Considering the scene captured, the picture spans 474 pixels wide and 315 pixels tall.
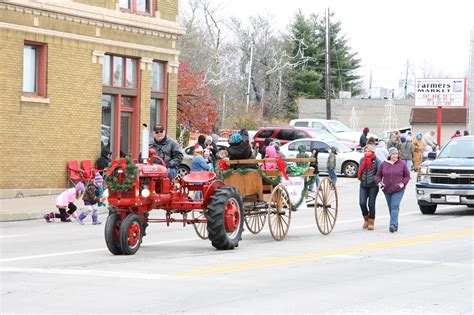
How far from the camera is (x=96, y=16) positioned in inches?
1253

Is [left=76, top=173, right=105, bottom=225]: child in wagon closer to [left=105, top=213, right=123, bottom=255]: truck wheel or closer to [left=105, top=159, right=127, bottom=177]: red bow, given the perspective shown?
[left=105, top=213, right=123, bottom=255]: truck wheel

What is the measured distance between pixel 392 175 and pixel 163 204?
6.14 m

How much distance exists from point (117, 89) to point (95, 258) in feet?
61.2

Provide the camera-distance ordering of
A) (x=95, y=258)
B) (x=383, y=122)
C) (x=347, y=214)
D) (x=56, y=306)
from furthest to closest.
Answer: (x=383, y=122) < (x=347, y=214) < (x=95, y=258) < (x=56, y=306)

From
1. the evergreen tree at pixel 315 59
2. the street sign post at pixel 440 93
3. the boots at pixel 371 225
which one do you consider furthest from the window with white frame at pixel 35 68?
the evergreen tree at pixel 315 59

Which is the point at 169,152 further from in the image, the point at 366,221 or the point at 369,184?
the point at 366,221

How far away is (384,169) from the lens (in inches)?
797

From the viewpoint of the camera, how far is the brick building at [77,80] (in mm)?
28969

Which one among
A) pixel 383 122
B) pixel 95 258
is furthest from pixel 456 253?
pixel 383 122

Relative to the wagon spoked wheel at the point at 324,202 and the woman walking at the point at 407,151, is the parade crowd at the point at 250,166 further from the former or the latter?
the woman walking at the point at 407,151

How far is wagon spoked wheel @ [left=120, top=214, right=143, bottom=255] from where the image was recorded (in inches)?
589

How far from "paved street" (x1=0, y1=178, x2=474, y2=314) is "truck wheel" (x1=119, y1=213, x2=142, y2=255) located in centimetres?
21

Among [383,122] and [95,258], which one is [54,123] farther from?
[383,122]

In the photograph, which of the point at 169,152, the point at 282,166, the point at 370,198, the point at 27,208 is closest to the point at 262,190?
the point at 282,166
